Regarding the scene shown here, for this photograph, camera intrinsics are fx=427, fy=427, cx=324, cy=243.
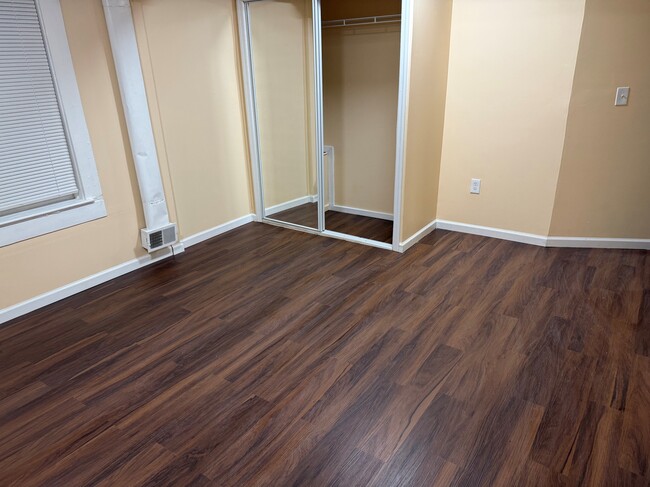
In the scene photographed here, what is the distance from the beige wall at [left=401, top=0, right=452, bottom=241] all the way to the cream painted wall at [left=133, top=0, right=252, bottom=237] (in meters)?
1.64

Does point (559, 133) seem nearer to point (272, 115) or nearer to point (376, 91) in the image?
point (376, 91)

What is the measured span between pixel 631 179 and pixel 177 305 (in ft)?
11.3

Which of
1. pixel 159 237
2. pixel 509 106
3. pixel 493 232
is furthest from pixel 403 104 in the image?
pixel 159 237

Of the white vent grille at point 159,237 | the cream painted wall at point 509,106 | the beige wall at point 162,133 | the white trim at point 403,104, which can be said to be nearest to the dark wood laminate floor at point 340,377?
the white vent grille at point 159,237

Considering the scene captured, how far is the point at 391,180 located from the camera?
4.18 meters

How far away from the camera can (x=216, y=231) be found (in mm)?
3965

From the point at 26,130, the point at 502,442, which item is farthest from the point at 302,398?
the point at 26,130

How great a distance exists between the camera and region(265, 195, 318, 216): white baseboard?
14.2 ft

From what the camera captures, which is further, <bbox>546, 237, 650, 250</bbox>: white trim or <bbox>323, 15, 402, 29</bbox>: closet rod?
<bbox>323, 15, 402, 29</bbox>: closet rod

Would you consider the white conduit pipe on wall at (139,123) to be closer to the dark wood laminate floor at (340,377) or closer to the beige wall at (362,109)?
the dark wood laminate floor at (340,377)

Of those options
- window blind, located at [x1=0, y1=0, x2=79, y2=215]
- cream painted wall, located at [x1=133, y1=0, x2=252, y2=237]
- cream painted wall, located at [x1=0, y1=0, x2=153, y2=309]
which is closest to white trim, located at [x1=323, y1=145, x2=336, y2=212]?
cream painted wall, located at [x1=133, y1=0, x2=252, y2=237]

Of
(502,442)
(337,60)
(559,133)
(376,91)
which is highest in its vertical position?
(337,60)

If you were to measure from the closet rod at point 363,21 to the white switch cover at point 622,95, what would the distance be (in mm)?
1753

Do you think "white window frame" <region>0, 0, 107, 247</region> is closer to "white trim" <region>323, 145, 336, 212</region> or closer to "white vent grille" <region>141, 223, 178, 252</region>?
"white vent grille" <region>141, 223, 178, 252</region>
